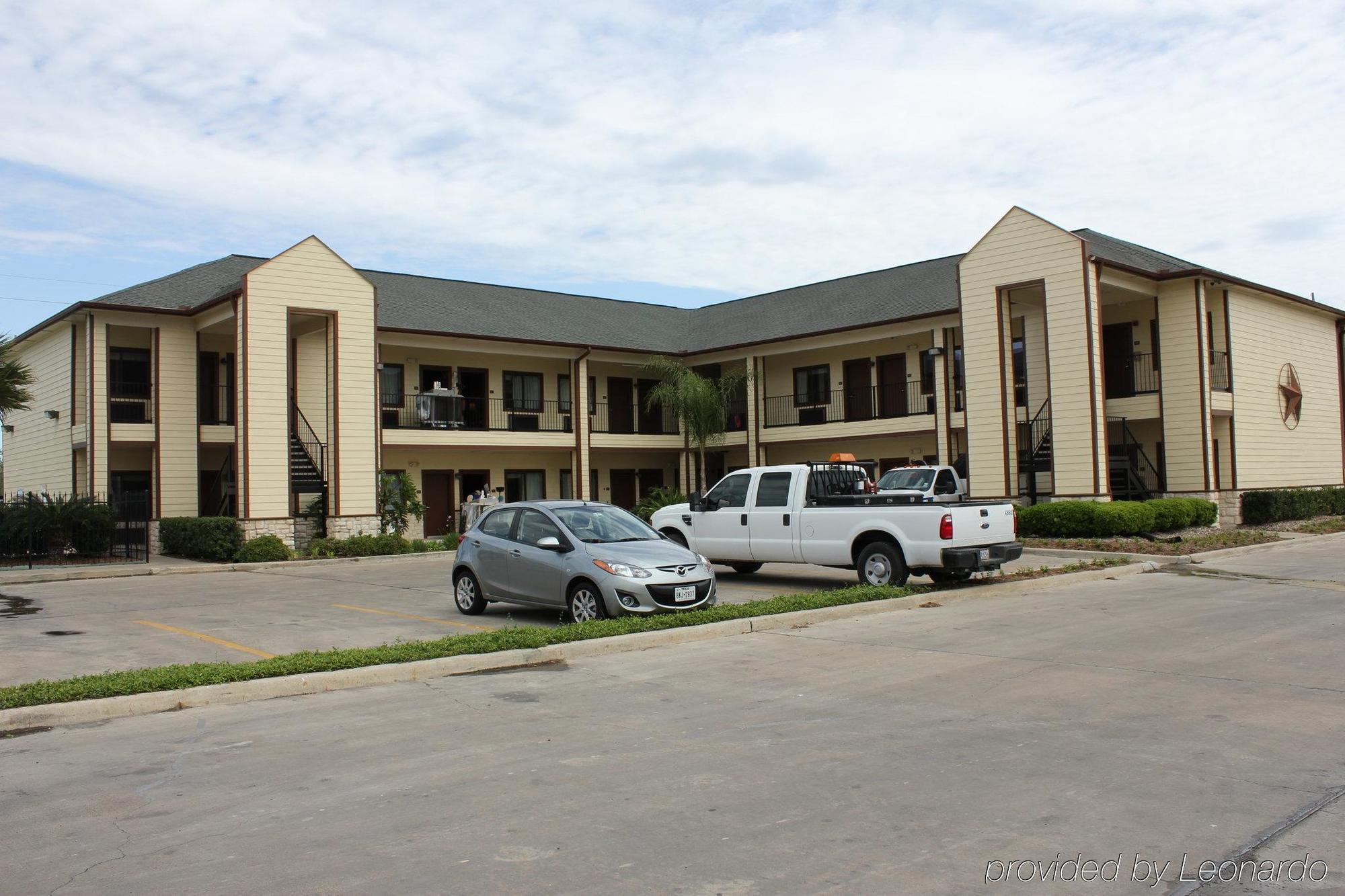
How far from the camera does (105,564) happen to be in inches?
886

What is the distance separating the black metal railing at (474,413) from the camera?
104 ft

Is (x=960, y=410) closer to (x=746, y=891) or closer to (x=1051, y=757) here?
(x=1051, y=757)

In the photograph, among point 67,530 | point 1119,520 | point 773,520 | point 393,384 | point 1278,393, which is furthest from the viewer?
point 393,384

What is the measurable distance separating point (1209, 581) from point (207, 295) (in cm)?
2570

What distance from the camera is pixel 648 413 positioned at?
38.5 meters

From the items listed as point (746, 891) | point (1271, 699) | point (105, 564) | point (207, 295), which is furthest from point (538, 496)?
point (746, 891)

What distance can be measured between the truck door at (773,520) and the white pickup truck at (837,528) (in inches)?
0.5

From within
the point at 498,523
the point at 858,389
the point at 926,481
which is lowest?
the point at 498,523

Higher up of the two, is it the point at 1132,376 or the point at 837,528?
the point at 1132,376

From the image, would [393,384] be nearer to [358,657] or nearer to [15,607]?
[15,607]

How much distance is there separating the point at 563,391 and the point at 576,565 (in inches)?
1002

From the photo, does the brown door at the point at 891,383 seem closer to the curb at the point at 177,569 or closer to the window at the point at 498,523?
the curb at the point at 177,569

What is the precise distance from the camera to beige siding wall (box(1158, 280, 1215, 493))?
2688cm

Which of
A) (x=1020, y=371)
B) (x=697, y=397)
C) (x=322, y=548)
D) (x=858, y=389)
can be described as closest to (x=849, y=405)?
(x=858, y=389)
